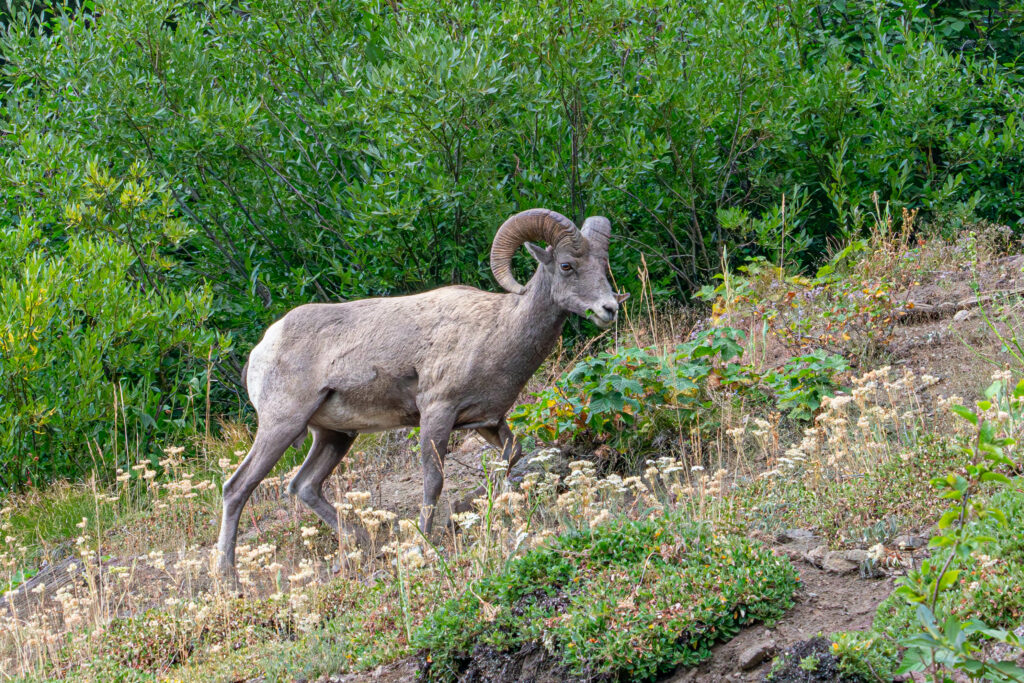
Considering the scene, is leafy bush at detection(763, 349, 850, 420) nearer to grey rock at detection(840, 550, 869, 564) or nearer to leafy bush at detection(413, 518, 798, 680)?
grey rock at detection(840, 550, 869, 564)

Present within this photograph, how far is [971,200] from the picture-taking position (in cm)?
1110

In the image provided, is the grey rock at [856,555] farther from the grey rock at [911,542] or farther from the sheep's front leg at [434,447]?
the sheep's front leg at [434,447]

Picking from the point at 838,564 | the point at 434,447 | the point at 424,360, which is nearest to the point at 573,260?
the point at 424,360

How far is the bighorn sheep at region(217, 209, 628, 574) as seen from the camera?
7402 millimetres

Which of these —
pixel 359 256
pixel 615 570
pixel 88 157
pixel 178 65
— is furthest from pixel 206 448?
pixel 615 570

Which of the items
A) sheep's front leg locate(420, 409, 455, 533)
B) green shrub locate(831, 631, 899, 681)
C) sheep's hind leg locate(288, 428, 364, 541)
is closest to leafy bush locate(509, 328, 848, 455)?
sheep's front leg locate(420, 409, 455, 533)

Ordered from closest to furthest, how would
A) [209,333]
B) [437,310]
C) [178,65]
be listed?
[437,310], [209,333], [178,65]

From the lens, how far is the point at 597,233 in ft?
25.1

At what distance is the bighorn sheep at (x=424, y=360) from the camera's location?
7.40 metres

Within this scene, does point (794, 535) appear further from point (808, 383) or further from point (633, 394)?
point (633, 394)

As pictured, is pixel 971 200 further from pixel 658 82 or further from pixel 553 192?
pixel 553 192

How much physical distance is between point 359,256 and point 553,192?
2203 millimetres

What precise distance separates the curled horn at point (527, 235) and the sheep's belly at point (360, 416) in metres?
1.24

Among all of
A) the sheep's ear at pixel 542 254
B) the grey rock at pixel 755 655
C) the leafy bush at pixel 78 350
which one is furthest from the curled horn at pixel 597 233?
the leafy bush at pixel 78 350
